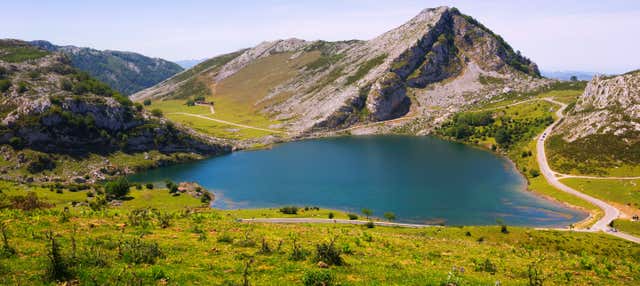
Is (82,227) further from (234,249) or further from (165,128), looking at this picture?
(165,128)

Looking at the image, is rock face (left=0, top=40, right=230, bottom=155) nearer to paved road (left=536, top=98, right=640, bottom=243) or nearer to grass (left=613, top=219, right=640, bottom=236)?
paved road (left=536, top=98, right=640, bottom=243)

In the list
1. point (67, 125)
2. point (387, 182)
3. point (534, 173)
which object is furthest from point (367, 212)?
point (67, 125)

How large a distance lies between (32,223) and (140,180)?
126 meters

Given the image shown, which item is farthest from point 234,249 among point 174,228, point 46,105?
point 46,105

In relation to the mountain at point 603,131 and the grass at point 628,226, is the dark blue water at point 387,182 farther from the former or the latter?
the mountain at point 603,131

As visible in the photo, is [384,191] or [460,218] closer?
[460,218]

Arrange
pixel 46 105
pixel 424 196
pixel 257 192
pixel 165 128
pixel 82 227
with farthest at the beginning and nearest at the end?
1. pixel 165 128
2. pixel 46 105
3. pixel 257 192
4. pixel 424 196
5. pixel 82 227

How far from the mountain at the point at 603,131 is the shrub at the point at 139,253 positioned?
142624mm

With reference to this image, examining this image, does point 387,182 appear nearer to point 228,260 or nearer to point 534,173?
point 534,173

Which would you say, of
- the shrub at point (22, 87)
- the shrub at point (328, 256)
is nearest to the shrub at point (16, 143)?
the shrub at point (22, 87)

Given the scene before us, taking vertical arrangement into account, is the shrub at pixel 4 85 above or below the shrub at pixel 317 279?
above

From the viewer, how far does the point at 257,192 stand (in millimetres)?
125625

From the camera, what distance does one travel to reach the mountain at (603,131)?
128 meters

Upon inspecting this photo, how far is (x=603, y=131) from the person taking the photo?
141 metres
